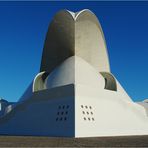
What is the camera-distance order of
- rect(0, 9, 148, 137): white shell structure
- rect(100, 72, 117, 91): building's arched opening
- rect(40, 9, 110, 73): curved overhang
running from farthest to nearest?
rect(40, 9, 110, 73): curved overhang
rect(100, 72, 117, 91): building's arched opening
rect(0, 9, 148, 137): white shell structure

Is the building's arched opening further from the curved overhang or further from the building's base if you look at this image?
the building's base

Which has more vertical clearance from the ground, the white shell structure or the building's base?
the white shell structure

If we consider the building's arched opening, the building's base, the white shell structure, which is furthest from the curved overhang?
the building's base

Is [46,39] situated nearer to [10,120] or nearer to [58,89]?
[10,120]

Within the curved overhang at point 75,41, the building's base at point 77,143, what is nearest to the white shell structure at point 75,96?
the curved overhang at point 75,41

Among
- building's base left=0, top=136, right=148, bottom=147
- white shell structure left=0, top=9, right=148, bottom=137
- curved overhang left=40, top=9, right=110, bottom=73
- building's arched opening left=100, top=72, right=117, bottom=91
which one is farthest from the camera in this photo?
curved overhang left=40, top=9, right=110, bottom=73

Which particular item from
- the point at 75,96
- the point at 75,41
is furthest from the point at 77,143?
the point at 75,41

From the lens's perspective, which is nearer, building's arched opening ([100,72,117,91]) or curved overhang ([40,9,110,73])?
building's arched opening ([100,72,117,91])
